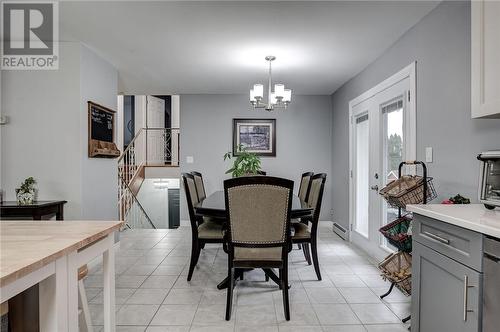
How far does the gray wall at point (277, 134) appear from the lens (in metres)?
5.45

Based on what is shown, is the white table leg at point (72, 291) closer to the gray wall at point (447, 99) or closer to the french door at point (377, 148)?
the gray wall at point (447, 99)

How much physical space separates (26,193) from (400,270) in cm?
331

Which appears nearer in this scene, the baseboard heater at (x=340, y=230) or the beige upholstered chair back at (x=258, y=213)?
the beige upholstered chair back at (x=258, y=213)

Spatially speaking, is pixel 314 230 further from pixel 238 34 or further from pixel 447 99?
pixel 238 34

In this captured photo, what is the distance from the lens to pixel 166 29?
2.75 metres

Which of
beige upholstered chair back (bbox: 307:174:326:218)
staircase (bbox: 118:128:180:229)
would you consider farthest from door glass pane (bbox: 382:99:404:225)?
staircase (bbox: 118:128:180:229)

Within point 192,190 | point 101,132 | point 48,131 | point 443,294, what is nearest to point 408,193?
point 443,294

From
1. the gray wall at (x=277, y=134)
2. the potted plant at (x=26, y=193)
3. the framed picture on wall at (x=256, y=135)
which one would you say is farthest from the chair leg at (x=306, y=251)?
the potted plant at (x=26, y=193)

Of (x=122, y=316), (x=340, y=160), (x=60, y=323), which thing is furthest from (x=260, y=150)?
(x=60, y=323)

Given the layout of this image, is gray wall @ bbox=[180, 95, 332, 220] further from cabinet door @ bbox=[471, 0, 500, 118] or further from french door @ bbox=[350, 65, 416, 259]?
cabinet door @ bbox=[471, 0, 500, 118]

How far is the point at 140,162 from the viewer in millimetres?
7434

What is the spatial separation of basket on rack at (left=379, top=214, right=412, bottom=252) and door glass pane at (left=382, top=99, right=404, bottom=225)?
33.4 inches

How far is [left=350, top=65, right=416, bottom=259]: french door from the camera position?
288 cm

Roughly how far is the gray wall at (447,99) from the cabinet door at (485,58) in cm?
29
